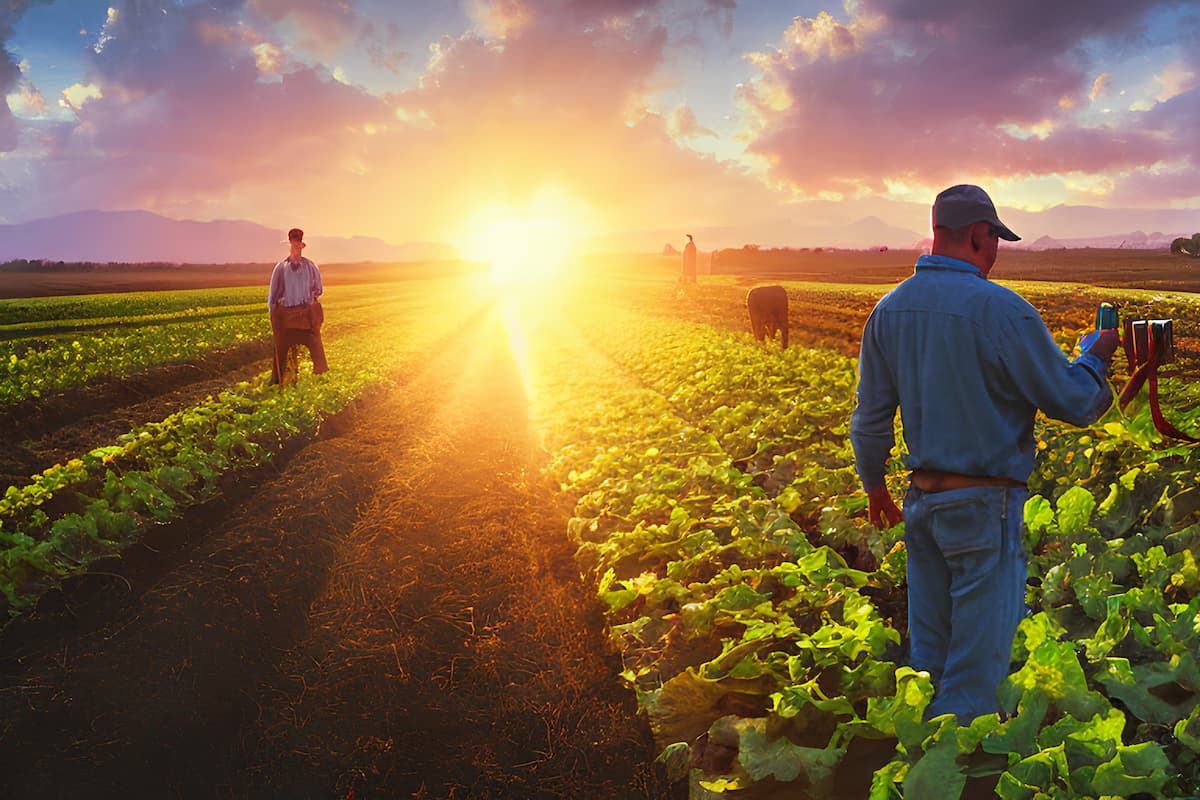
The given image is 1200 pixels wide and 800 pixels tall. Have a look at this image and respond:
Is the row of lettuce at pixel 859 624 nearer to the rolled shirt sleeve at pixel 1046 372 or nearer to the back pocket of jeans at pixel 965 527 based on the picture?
the back pocket of jeans at pixel 965 527

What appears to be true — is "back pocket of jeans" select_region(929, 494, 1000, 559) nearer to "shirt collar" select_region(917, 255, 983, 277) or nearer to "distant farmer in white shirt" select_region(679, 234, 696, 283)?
"shirt collar" select_region(917, 255, 983, 277)

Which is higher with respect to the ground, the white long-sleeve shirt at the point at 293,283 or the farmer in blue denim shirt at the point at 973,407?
the white long-sleeve shirt at the point at 293,283

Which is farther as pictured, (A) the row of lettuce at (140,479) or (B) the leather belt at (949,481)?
(A) the row of lettuce at (140,479)

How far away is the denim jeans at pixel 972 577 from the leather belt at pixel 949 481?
0.02 metres

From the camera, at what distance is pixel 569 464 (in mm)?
8750

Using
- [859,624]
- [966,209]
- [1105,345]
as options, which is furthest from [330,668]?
[1105,345]

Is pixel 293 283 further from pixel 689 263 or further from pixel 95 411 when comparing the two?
pixel 689 263

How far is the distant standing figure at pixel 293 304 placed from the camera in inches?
470

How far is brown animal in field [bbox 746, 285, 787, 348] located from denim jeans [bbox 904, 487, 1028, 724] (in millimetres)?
14162

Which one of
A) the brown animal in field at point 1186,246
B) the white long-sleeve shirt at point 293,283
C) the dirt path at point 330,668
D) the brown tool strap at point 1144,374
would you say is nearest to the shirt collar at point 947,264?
the brown tool strap at point 1144,374

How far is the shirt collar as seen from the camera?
2828mm

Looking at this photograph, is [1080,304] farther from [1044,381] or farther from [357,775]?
[357,775]

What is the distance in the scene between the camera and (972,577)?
114 inches

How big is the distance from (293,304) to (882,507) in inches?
442
